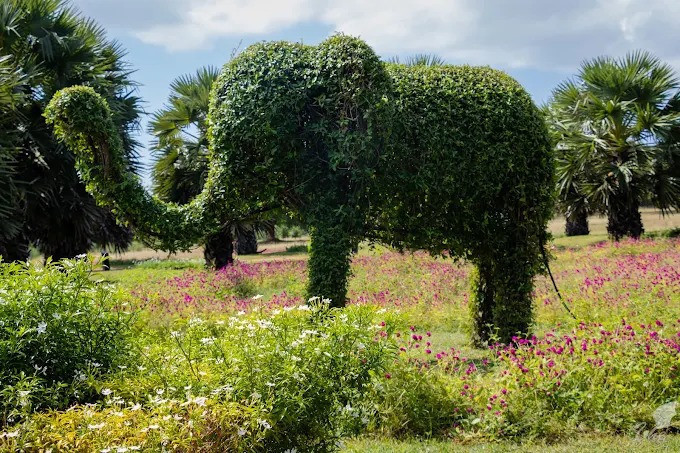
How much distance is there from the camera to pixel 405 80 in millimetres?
8422

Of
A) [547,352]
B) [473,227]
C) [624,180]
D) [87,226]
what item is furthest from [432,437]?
[624,180]

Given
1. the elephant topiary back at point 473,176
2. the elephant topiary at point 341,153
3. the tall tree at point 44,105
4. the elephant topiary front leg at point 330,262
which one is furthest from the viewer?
the tall tree at point 44,105

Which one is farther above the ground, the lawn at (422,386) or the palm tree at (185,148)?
the palm tree at (185,148)

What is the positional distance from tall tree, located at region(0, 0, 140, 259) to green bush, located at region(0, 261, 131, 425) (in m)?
9.88

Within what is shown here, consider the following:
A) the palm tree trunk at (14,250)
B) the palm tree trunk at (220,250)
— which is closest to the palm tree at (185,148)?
the palm tree trunk at (220,250)

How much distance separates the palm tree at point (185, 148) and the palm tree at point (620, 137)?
425 inches

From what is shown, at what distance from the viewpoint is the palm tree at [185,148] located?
66.7 ft

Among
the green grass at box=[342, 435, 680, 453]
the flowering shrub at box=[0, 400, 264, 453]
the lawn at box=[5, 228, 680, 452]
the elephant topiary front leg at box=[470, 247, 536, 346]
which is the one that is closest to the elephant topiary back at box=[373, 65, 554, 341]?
the elephant topiary front leg at box=[470, 247, 536, 346]

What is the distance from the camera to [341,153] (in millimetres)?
7871

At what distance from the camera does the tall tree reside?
15.2 m

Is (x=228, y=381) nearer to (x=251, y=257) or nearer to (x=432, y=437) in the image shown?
(x=432, y=437)

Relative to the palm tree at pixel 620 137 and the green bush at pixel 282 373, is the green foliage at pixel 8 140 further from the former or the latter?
the palm tree at pixel 620 137

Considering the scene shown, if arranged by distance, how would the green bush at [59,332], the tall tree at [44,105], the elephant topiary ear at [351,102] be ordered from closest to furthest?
the green bush at [59,332] → the elephant topiary ear at [351,102] → the tall tree at [44,105]

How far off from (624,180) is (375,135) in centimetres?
1652
